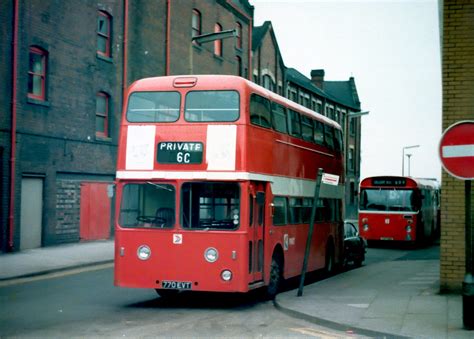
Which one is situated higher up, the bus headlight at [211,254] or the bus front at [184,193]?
the bus front at [184,193]

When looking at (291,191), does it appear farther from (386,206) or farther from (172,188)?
(386,206)

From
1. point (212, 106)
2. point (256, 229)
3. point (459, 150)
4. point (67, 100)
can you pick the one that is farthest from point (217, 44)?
point (459, 150)

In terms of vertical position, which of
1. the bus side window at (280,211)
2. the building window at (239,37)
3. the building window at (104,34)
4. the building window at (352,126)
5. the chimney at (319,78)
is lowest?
the bus side window at (280,211)

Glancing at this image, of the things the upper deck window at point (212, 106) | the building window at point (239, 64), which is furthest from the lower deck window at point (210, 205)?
the building window at point (239, 64)

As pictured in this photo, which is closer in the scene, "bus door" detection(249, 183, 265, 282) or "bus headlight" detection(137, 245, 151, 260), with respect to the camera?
"bus headlight" detection(137, 245, 151, 260)

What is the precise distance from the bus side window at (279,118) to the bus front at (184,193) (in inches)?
69.6

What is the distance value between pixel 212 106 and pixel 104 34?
56.8 feet

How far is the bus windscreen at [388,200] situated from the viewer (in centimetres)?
3027

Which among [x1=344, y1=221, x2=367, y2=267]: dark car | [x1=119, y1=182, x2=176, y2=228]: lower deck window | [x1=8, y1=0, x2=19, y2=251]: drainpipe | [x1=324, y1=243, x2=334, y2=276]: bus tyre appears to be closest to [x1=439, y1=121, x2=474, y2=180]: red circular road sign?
[x1=119, y1=182, x2=176, y2=228]: lower deck window

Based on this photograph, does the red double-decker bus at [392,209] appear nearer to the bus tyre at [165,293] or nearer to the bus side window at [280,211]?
the bus side window at [280,211]

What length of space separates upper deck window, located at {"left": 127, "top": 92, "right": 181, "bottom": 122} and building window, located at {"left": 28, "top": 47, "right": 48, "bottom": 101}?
1224 centimetres

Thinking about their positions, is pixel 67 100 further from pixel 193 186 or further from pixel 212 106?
pixel 193 186

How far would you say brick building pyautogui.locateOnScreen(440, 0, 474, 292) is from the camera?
44.9 ft

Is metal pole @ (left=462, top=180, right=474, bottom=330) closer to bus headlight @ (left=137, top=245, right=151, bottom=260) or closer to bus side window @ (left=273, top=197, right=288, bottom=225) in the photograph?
bus side window @ (left=273, top=197, right=288, bottom=225)
